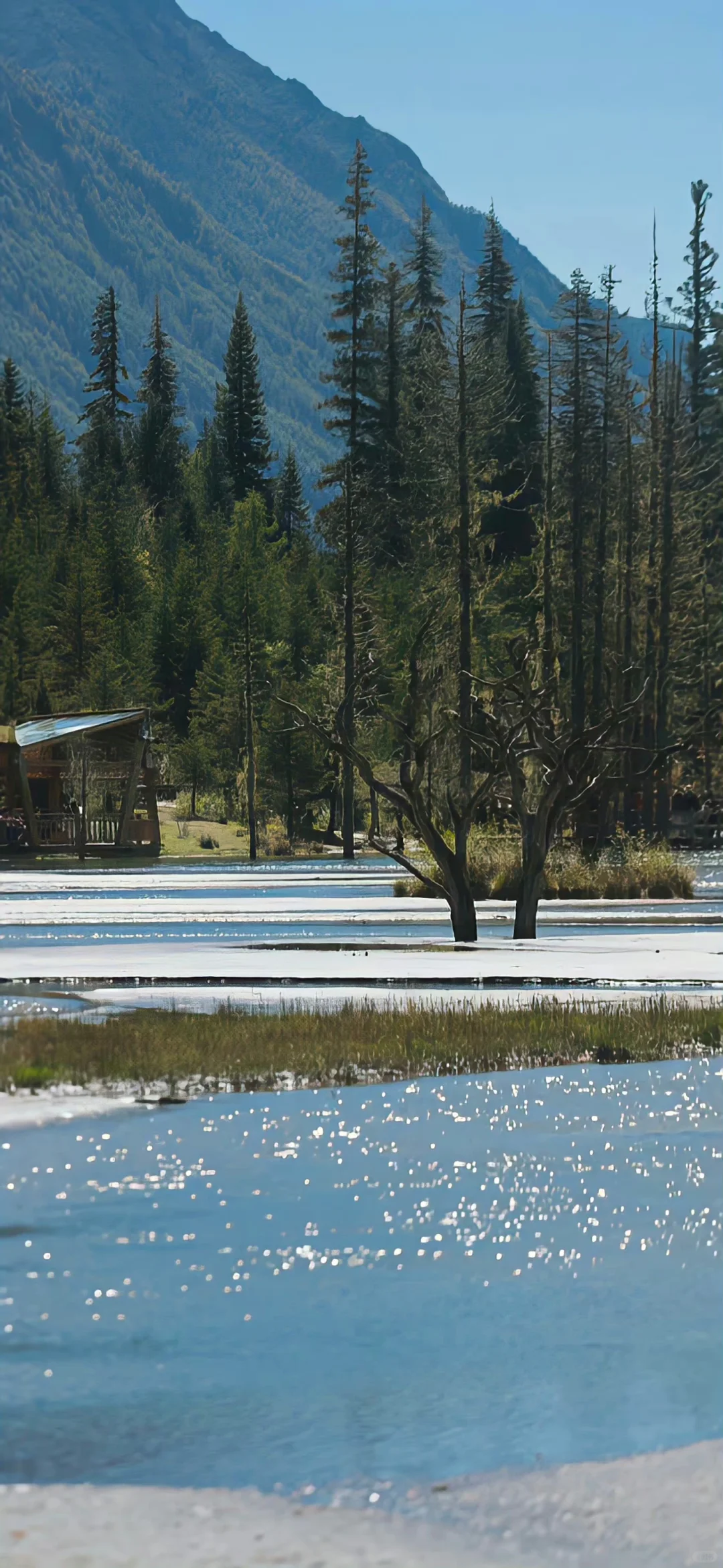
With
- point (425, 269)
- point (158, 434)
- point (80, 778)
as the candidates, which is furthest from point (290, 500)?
point (80, 778)

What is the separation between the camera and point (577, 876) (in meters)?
48.3

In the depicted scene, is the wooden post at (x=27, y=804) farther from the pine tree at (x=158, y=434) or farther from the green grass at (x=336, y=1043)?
the pine tree at (x=158, y=434)

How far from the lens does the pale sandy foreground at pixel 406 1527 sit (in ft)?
19.1

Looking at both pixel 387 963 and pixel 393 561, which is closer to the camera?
pixel 387 963

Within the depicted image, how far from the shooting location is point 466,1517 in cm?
619

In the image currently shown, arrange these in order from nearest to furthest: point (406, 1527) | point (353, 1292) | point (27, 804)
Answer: point (406, 1527) → point (353, 1292) → point (27, 804)

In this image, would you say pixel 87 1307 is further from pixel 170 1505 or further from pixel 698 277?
pixel 698 277

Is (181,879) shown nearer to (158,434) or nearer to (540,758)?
(540,758)

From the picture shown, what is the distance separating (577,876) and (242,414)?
292 feet

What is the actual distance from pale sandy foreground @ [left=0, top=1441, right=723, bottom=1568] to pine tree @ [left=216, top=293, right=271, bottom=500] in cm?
12752

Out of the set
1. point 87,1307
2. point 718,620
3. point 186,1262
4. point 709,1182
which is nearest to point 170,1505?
point 87,1307

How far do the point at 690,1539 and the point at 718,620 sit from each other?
292ft

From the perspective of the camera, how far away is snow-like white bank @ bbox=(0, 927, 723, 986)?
23016 mm

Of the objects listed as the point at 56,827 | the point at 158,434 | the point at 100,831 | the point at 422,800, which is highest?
the point at 158,434
